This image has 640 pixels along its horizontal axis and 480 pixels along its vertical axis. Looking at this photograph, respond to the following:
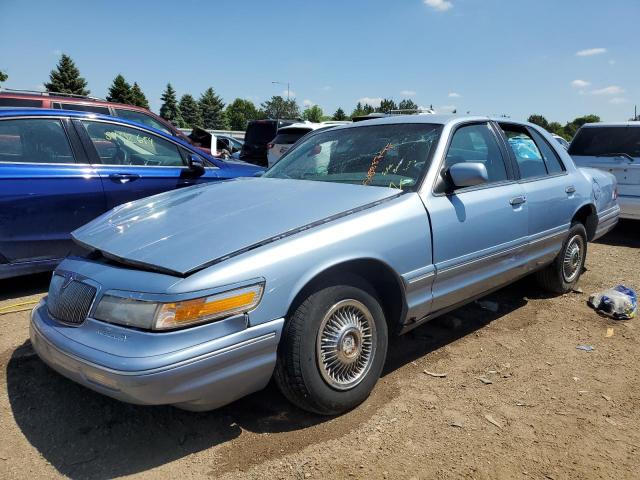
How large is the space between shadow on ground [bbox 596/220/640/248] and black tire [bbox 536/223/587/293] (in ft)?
9.04

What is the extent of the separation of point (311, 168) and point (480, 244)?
4.28 feet

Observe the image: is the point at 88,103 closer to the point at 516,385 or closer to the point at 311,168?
the point at 311,168

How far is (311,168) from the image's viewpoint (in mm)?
3682

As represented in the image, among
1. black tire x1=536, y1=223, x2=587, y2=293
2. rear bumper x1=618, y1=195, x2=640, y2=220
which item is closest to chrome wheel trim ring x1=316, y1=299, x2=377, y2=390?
black tire x1=536, y1=223, x2=587, y2=293

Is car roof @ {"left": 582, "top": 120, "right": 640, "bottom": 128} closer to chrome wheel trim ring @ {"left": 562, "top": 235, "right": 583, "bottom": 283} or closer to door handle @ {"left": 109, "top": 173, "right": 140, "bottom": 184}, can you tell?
chrome wheel trim ring @ {"left": 562, "top": 235, "right": 583, "bottom": 283}

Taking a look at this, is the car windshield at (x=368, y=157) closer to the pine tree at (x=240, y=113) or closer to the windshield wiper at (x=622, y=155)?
the windshield wiper at (x=622, y=155)

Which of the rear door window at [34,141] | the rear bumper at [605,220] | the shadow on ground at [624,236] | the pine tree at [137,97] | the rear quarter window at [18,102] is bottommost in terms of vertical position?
the shadow on ground at [624,236]

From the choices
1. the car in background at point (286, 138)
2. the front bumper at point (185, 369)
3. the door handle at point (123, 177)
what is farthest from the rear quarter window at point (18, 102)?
the front bumper at point (185, 369)

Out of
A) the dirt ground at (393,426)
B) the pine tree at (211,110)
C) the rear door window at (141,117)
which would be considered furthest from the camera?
the pine tree at (211,110)

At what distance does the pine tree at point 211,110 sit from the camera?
8594 centimetres

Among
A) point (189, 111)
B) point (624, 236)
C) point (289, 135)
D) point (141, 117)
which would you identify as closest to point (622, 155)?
point (624, 236)

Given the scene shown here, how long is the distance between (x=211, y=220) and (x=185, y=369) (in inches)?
35.1

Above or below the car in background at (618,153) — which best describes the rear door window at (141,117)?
above

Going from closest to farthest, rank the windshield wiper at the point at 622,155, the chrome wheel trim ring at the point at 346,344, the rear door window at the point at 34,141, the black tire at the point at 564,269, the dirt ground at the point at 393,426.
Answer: the dirt ground at the point at 393,426, the chrome wheel trim ring at the point at 346,344, the rear door window at the point at 34,141, the black tire at the point at 564,269, the windshield wiper at the point at 622,155
